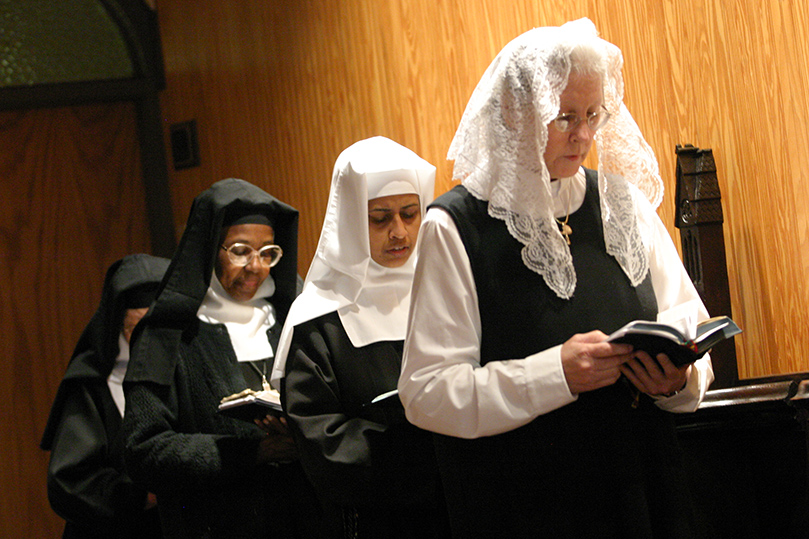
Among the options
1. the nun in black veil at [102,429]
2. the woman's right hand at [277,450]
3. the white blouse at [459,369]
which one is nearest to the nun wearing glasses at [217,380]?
the woman's right hand at [277,450]

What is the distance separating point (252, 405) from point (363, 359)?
14.8 inches

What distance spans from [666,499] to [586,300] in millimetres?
467

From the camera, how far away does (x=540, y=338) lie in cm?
192

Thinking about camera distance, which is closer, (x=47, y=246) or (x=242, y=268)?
(x=242, y=268)

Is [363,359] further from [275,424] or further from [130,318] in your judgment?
[130,318]

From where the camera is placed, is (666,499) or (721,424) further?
(721,424)

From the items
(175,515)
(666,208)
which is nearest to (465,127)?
(666,208)

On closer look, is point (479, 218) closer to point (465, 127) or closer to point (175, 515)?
point (465, 127)

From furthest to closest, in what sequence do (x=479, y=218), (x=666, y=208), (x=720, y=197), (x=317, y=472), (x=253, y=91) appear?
(x=253, y=91)
(x=666, y=208)
(x=720, y=197)
(x=317, y=472)
(x=479, y=218)

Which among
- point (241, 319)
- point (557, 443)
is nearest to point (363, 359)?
point (241, 319)

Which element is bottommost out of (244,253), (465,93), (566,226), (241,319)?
(241,319)

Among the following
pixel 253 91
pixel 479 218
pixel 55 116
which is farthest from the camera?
pixel 55 116

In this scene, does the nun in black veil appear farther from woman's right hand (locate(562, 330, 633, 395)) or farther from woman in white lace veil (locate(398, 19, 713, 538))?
woman's right hand (locate(562, 330, 633, 395))

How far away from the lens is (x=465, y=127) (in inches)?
82.2
